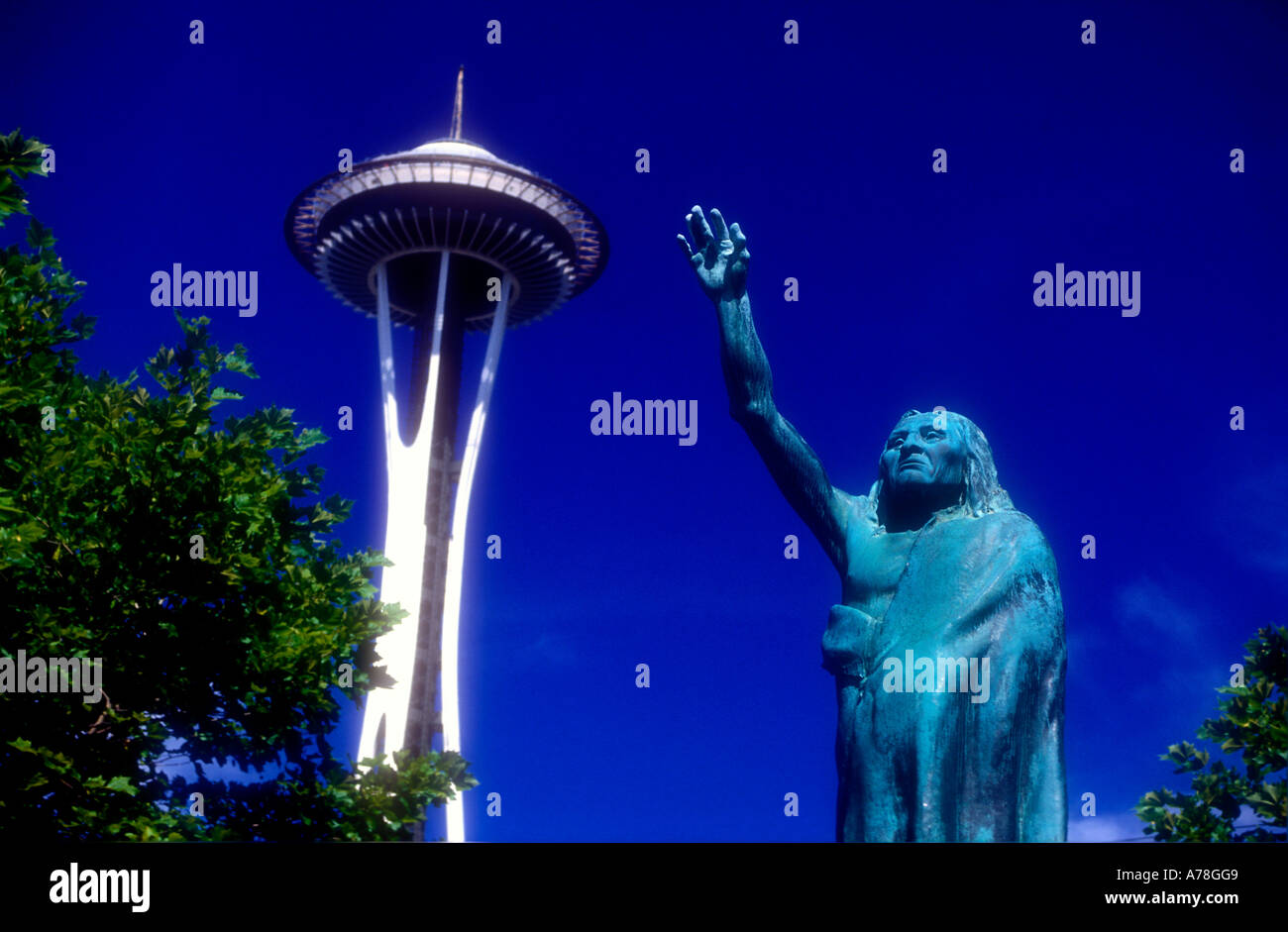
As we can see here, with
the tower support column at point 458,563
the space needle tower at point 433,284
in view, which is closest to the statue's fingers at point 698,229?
the tower support column at point 458,563

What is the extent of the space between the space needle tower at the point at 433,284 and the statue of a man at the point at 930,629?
3065 centimetres

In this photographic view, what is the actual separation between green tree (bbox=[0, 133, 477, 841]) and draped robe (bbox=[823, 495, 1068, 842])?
7280 mm

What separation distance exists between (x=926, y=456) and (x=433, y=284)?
42.3 meters

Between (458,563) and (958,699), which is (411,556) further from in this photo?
(958,699)

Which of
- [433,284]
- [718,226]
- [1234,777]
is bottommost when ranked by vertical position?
[1234,777]

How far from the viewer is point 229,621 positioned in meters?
15.3

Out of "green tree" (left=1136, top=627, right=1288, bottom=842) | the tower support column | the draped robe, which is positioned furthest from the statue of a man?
the tower support column

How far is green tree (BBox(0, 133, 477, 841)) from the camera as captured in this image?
1441 cm

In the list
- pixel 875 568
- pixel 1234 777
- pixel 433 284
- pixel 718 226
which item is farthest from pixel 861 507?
pixel 433 284

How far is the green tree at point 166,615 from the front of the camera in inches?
567

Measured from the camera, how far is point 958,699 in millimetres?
9758

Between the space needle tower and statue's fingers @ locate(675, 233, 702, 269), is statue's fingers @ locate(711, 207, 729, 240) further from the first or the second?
the space needle tower
